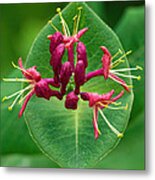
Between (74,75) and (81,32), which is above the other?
(81,32)

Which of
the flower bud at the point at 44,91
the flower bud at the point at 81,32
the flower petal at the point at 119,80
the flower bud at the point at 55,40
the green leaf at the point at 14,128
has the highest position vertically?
the flower bud at the point at 81,32

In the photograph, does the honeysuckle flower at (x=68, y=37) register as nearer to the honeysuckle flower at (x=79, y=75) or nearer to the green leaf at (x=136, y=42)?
the honeysuckle flower at (x=79, y=75)

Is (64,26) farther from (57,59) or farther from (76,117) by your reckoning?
(76,117)

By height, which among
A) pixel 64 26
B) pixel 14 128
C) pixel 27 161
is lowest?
pixel 27 161

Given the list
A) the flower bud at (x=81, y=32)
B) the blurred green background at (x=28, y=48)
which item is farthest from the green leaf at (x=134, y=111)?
the flower bud at (x=81, y=32)

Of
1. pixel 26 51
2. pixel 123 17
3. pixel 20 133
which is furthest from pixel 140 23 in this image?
pixel 20 133

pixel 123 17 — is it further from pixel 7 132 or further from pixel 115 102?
pixel 7 132

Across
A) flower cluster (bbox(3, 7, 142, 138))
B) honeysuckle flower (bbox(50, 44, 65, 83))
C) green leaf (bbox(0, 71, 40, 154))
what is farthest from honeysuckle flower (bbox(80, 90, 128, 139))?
green leaf (bbox(0, 71, 40, 154))

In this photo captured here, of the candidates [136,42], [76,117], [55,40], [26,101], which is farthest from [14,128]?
[136,42]
